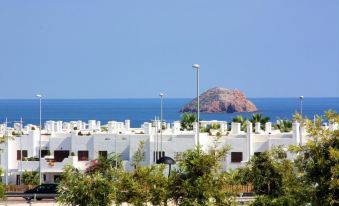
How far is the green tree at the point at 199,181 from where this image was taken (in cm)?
3947

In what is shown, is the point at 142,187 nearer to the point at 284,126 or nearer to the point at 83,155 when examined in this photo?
the point at 83,155

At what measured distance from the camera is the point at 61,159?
85.5m

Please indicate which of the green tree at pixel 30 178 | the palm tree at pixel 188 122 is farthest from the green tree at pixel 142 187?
the palm tree at pixel 188 122

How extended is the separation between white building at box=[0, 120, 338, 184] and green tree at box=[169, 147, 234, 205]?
37688 millimetres

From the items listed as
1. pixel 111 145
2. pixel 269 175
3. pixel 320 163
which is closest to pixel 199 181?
pixel 269 175

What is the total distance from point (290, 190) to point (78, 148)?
147ft

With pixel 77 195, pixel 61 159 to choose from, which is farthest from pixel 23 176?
pixel 77 195

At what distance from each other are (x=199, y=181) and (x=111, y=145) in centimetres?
4505

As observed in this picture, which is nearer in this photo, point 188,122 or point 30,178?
point 30,178

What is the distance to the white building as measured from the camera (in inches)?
3157

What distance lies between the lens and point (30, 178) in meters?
80.3

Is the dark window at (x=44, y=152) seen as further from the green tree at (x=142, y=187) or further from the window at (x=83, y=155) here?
the green tree at (x=142, y=187)

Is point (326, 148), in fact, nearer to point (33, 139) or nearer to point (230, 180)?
point (230, 180)

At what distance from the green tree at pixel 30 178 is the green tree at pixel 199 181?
41.0m
